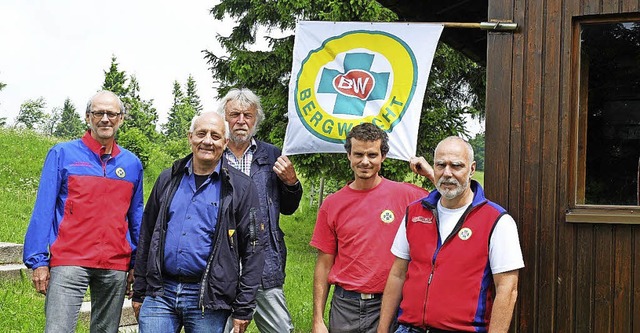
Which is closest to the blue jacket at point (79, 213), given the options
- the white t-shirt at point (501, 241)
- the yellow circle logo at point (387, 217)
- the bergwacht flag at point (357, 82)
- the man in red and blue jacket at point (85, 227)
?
the man in red and blue jacket at point (85, 227)

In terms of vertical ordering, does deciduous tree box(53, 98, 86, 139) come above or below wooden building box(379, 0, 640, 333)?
above

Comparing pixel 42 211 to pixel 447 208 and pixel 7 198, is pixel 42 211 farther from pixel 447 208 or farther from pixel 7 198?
pixel 7 198

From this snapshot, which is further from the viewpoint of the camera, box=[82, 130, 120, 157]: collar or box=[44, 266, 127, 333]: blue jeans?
box=[82, 130, 120, 157]: collar

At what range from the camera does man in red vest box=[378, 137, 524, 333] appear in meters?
3.54

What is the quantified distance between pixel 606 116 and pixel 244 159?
2.41 m

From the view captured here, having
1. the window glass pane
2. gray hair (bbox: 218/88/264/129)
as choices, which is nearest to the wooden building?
the window glass pane

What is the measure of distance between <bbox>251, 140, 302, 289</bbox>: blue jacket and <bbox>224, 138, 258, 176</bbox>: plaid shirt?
0.10 feet

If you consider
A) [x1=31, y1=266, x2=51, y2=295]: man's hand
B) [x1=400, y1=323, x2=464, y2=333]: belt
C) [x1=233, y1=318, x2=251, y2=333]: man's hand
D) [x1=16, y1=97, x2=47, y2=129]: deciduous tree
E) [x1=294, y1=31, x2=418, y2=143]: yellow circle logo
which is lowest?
[x1=233, y1=318, x2=251, y2=333]: man's hand

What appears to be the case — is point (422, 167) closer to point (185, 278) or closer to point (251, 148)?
point (251, 148)

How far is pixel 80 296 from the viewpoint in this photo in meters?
4.32

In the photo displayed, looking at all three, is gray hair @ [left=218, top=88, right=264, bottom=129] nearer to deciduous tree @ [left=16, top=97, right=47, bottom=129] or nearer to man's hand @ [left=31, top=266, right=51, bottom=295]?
man's hand @ [left=31, top=266, right=51, bottom=295]

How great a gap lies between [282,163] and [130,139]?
894 inches

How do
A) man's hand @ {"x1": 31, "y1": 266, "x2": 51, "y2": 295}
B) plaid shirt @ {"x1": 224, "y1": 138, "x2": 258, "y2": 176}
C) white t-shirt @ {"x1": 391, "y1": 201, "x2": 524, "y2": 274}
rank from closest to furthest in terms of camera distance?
white t-shirt @ {"x1": 391, "y1": 201, "x2": 524, "y2": 274} → man's hand @ {"x1": 31, "y1": 266, "x2": 51, "y2": 295} → plaid shirt @ {"x1": 224, "y1": 138, "x2": 258, "y2": 176}

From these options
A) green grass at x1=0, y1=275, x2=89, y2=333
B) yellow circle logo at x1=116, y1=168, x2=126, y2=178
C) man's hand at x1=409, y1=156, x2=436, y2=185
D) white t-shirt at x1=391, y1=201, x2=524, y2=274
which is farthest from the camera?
green grass at x1=0, y1=275, x2=89, y2=333
